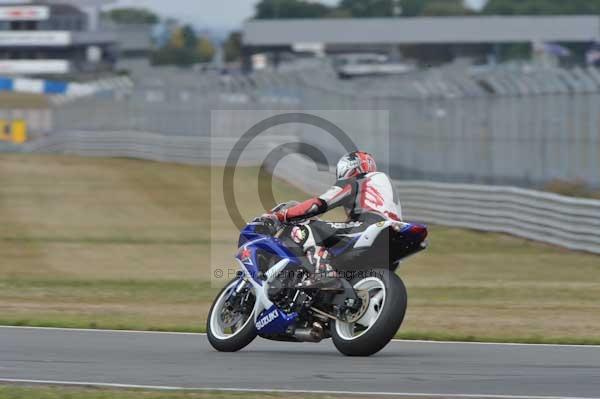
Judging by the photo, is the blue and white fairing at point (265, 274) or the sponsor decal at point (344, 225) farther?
the blue and white fairing at point (265, 274)

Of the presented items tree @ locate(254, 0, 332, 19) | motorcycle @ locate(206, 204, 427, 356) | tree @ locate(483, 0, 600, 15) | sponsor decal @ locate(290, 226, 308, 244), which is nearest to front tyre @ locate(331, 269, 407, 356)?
motorcycle @ locate(206, 204, 427, 356)

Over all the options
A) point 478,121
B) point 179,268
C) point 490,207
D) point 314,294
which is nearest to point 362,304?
point 314,294

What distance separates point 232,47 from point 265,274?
120444 millimetres

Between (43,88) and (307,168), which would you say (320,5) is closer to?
(43,88)

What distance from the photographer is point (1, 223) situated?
2706cm

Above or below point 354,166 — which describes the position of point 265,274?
below

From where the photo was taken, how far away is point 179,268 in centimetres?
2089

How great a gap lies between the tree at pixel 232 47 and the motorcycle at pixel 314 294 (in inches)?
4566

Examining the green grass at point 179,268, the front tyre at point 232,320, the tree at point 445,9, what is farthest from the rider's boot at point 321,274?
the tree at point 445,9

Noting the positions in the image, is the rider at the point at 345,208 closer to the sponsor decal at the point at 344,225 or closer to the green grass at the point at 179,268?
the sponsor decal at the point at 344,225

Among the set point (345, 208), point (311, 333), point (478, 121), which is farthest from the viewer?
point (478, 121)

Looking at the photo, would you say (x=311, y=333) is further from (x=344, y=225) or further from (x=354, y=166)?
(x=354, y=166)

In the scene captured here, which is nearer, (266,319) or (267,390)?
(267,390)

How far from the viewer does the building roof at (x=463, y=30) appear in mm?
92438
